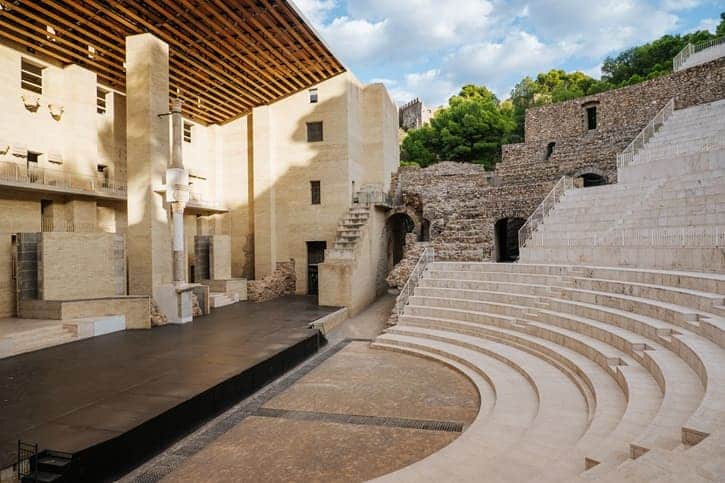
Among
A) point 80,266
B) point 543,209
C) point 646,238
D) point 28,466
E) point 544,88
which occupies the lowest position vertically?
point 28,466

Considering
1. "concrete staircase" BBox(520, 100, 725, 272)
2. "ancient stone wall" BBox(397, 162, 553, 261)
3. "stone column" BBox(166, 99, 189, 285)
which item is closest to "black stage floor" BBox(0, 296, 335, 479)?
"stone column" BBox(166, 99, 189, 285)

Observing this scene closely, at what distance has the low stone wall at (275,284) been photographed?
20.1 m

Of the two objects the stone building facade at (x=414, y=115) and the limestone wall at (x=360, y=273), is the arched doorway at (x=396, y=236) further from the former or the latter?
the stone building facade at (x=414, y=115)

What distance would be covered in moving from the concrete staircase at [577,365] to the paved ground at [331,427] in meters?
0.72

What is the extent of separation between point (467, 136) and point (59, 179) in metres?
29.6

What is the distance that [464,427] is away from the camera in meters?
7.13

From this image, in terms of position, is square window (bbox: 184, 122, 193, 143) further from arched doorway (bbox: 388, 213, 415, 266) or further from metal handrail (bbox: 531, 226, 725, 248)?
metal handrail (bbox: 531, 226, 725, 248)

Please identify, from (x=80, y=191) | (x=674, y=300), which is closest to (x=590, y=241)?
(x=674, y=300)

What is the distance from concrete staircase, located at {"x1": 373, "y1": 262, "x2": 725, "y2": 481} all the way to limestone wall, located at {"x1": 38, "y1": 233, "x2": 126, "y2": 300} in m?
8.88

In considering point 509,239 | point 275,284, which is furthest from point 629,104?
point 275,284

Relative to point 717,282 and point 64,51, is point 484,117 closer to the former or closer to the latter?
point 64,51

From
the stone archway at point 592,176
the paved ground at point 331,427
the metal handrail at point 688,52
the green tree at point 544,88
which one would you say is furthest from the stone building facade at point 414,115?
the paved ground at point 331,427

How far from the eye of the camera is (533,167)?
75.5 ft

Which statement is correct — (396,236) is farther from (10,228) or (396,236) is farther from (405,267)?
(10,228)
